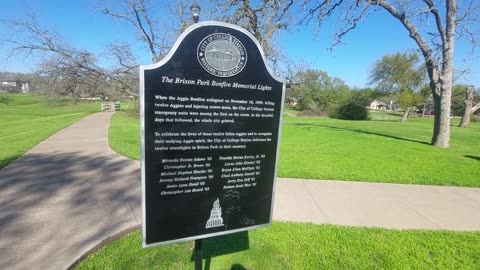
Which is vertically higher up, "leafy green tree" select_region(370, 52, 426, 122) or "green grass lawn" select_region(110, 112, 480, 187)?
"leafy green tree" select_region(370, 52, 426, 122)

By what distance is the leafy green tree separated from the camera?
140ft

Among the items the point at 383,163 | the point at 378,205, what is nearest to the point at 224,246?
the point at 378,205

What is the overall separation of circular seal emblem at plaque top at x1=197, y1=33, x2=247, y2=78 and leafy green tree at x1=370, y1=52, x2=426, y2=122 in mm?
45904

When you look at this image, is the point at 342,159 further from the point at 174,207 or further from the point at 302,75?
the point at 302,75

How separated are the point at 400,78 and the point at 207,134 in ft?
168

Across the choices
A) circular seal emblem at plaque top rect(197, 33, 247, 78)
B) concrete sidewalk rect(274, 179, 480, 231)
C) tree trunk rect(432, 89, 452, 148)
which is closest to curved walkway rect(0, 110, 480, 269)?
concrete sidewalk rect(274, 179, 480, 231)

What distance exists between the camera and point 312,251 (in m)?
3.36

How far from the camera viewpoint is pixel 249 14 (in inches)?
766

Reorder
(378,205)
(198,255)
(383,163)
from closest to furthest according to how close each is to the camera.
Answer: (198,255) < (378,205) < (383,163)

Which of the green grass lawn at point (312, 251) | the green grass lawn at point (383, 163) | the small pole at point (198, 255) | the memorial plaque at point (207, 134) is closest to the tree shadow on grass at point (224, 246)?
the green grass lawn at point (312, 251)

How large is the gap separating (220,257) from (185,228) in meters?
1.16

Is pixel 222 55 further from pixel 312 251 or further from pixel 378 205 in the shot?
pixel 378 205

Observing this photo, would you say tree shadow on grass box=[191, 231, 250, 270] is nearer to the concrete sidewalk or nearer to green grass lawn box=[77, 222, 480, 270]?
green grass lawn box=[77, 222, 480, 270]

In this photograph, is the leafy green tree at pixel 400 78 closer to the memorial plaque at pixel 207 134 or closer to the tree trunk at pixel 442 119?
the tree trunk at pixel 442 119
